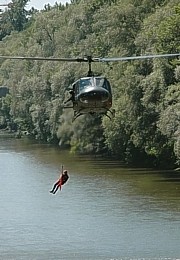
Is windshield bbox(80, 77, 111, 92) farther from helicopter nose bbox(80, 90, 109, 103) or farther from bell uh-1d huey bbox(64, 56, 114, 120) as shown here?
helicopter nose bbox(80, 90, 109, 103)

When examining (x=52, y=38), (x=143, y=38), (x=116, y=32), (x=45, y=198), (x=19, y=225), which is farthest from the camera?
(x=52, y=38)

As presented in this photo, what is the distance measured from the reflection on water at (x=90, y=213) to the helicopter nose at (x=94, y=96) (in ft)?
38.4

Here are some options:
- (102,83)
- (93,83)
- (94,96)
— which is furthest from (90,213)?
(94,96)

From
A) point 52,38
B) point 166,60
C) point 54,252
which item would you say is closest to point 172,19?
point 166,60

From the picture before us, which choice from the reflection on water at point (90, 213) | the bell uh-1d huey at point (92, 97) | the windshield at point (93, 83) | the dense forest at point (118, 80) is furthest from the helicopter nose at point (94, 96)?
the dense forest at point (118, 80)

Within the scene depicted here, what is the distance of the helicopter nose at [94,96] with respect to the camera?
63.6 feet

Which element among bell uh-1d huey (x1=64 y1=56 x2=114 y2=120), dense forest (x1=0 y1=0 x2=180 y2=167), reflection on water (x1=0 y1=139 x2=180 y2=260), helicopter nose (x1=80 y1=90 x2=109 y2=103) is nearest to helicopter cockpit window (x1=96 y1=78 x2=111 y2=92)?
bell uh-1d huey (x1=64 y1=56 x2=114 y2=120)

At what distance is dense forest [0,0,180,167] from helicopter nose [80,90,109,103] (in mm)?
24858

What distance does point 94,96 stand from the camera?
19406mm

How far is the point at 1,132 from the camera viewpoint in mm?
100750

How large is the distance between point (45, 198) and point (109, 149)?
61.6 feet

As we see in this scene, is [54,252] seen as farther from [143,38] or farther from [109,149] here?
[109,149]

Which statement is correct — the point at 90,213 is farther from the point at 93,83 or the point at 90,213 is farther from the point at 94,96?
the point at 94,96

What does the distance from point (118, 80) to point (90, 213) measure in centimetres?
1909
